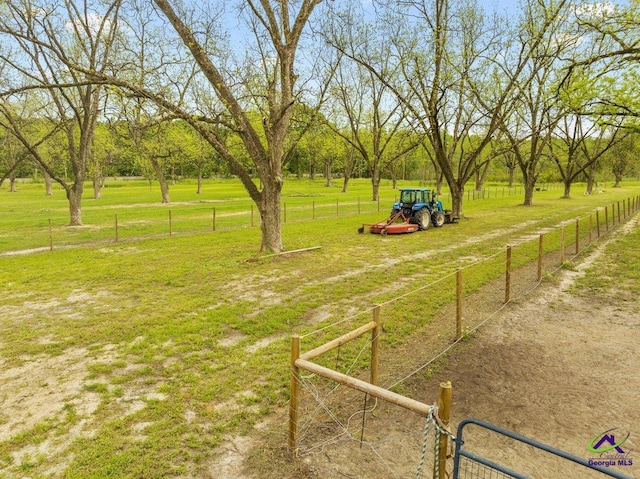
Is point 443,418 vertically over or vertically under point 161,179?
under

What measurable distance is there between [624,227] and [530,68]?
406 inches

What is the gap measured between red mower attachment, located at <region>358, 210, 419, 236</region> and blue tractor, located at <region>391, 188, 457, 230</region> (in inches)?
9.1

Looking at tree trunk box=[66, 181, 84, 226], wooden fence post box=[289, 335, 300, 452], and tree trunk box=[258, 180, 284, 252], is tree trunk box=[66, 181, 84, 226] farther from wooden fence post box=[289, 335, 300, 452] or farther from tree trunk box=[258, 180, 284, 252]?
wooden fence post box=[289, 335, 300, 452]

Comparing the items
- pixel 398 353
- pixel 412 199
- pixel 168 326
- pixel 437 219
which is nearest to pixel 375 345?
pixel 398 353

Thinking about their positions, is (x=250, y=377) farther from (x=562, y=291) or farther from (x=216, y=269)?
(x=562, y=291)

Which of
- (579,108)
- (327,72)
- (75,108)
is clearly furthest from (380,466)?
(327,72)

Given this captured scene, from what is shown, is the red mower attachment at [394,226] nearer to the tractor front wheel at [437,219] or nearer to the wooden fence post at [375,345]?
the tractor front wheel at [437,219]

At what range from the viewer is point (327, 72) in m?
28.6

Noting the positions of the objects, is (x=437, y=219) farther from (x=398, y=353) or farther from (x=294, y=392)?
(x=294, y=392)

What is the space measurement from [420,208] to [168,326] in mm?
14560

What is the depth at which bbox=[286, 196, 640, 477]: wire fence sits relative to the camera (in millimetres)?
4062

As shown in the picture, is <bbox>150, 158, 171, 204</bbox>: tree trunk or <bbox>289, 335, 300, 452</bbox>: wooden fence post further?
<bbox>150, 158, 171, 204</bbox>: tree trunk

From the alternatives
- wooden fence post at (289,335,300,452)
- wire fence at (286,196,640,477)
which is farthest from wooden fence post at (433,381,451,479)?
wooden fence post at (289,335,300,452)

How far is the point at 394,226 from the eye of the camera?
17.7 m
